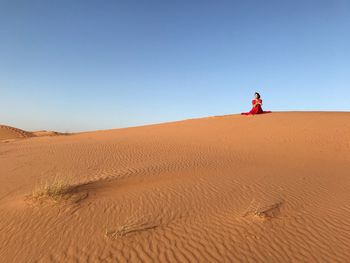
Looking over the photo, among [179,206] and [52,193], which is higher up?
[52,193]

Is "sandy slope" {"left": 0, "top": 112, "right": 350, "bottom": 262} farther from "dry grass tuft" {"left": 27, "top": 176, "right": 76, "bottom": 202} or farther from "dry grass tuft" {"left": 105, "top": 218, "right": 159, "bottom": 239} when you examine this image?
"dry grass tuft" {"left": 27, "top": 176, "right": 76, "bottom": 202}

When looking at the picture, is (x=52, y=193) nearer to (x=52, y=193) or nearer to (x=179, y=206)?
(x=52, y=193)

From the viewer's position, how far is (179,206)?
638cm

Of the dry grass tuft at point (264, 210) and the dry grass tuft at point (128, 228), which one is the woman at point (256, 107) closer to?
the dry grass tuft at point (264, 210)

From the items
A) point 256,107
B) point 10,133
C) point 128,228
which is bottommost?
point 128,228

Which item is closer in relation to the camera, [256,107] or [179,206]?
[179,206]

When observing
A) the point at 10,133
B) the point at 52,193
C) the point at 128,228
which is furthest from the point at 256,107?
the point at 10,133

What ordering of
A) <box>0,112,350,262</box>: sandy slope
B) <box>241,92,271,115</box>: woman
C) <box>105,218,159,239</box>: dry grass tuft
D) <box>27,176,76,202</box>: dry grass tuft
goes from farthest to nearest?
<box>241,92,271,115</box>: woman, <box>27,176,76,202</box>: dry grass tuft, <box>105,218,159,239</box>: dry grass tuft, <box>0,112,350,262</box>: sandy slope

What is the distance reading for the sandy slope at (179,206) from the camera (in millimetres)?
4781

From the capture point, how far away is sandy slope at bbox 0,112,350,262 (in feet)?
15.7

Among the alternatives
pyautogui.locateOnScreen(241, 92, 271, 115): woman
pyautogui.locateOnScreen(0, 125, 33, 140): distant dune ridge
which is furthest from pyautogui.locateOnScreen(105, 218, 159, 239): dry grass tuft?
pyautogui.locateOnScreen(0, 125, 33, 140): distant dune ridge

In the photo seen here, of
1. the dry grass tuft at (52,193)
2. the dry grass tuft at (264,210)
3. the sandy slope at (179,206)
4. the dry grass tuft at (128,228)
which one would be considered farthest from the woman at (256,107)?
the dry grass tuft at (128,228)

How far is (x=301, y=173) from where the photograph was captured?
30.3 feet

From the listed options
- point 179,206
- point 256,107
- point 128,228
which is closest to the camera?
point 128,228
